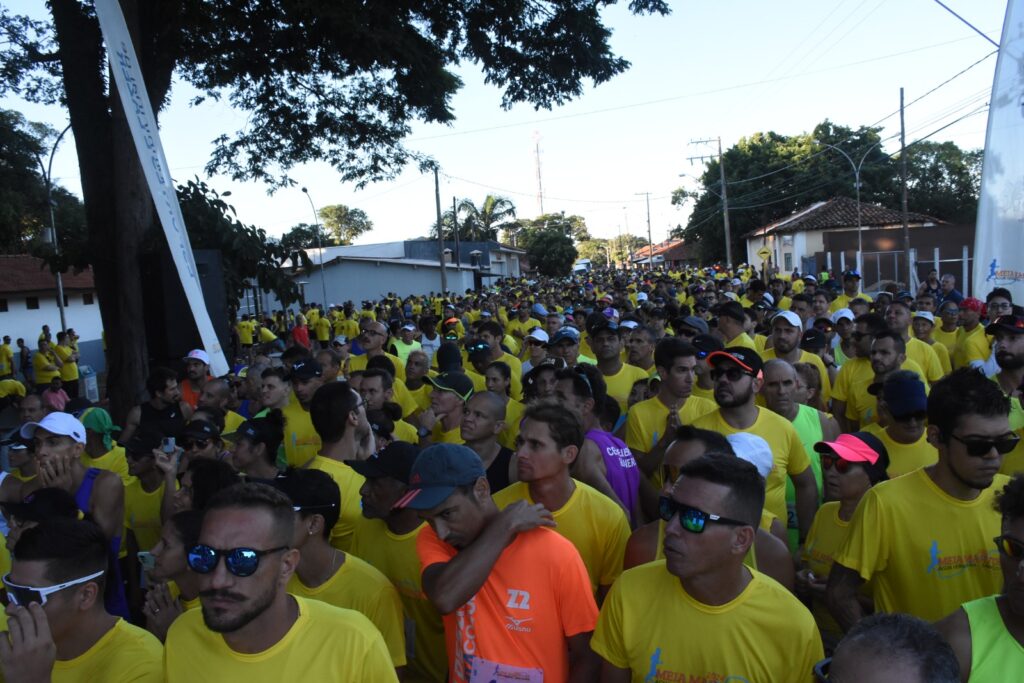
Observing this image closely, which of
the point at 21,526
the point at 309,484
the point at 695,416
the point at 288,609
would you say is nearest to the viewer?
the point at 288,609

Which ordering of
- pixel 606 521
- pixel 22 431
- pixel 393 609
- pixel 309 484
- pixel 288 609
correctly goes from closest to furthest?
1. pixel 288 609
2. pixel 393 609
3. pixel 309 484
4. pixel 606 521
5. pixel 22 431

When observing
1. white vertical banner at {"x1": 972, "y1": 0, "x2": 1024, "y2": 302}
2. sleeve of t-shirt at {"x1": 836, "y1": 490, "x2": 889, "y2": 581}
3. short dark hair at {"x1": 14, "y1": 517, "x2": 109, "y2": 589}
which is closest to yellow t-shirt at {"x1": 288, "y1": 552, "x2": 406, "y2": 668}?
short dark hair at {"x1": 14, "y1": 517, "x2": 109, "y2": 589}

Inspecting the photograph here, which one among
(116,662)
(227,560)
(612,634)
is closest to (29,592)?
(116,662)

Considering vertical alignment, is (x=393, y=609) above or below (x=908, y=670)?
below

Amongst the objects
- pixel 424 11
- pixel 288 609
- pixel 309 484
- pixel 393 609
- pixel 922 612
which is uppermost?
pixel 424 11

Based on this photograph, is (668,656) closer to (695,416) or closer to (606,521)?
(606,521)

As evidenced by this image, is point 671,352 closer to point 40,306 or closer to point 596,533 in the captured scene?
point 596,533

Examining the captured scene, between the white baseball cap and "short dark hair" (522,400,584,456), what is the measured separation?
749mm

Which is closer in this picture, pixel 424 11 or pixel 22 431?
pixel 22 431

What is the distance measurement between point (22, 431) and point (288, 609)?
3.45 meters

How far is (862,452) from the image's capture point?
153 inches

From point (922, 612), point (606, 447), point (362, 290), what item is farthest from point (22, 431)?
point (362, 290)

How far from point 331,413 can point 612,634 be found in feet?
8.01

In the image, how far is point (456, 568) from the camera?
9.19 ft
